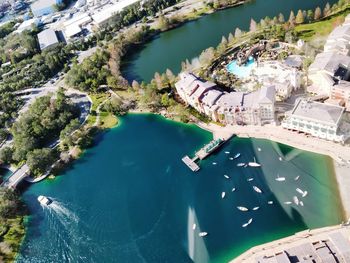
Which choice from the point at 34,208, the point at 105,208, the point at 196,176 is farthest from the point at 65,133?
the point at 196,176

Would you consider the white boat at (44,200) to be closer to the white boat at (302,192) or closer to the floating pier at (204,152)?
the floating pier at (204,152)

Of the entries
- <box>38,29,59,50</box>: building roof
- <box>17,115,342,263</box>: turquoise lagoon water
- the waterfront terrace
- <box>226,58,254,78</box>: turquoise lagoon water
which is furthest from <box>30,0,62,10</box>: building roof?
the waterfront terrace

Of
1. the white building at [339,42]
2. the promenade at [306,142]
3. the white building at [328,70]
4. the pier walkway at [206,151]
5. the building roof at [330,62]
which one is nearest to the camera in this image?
the promenade at [306,142]

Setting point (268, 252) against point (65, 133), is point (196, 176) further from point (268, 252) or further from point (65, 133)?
point (65, 133)

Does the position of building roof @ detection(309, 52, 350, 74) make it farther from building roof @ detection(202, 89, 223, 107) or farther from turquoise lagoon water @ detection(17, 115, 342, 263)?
building roof @ detection(202, 89, 223, 107)

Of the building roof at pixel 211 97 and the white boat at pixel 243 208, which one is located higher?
the building roof at pixel 211 97

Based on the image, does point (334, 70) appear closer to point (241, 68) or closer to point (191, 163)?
point (241, 68)

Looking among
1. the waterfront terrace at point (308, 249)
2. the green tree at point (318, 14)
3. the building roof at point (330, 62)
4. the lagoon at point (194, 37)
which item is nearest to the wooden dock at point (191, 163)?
the waterfront terrace at point (308, 249)
